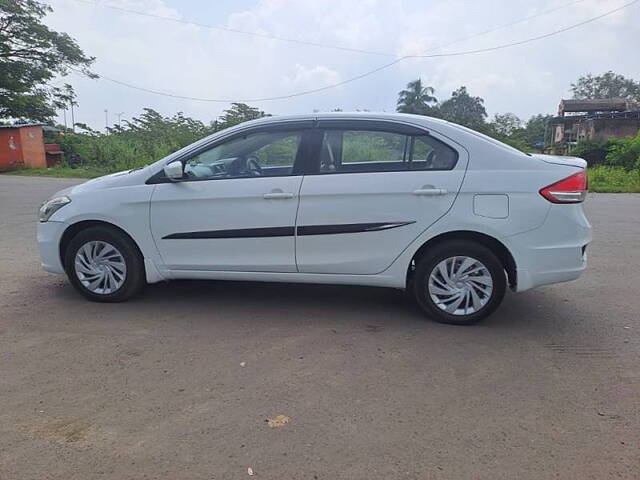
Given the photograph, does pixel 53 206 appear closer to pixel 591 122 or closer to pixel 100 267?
pixel 100 267

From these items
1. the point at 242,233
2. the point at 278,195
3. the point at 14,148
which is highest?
the point at 14,148

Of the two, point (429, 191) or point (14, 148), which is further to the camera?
point (14, 148)

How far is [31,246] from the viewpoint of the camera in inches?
285

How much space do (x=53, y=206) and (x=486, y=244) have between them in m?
3.85

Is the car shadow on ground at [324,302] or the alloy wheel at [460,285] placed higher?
the alloy wheel at [460,285]

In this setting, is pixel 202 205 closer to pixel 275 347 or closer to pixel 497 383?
pixel 275 347

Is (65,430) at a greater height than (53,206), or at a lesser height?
lesser

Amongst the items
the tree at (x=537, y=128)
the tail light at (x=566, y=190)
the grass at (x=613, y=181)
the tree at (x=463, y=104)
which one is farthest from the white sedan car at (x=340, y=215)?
the tree at (x=537, y=128)

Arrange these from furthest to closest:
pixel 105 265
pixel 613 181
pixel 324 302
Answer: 1. pixel 613 181
2. pixel 324 302
3. pixel 105 265

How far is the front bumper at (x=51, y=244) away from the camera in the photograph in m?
4.80

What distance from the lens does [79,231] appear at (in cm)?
479

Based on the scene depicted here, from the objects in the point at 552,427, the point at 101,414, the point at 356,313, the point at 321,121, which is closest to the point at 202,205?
the point at 321,121

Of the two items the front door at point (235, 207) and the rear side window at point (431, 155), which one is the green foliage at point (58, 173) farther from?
the rear side window at point (431, 155)

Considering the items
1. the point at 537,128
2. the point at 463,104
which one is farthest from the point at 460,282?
the point at 537,128
